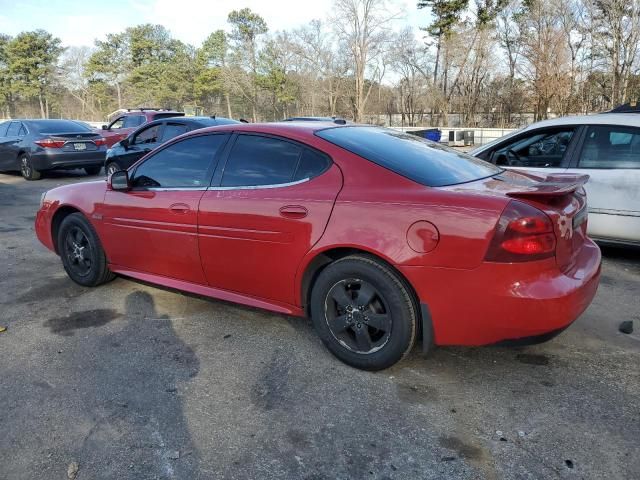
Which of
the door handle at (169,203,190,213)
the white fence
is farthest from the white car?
the white fence

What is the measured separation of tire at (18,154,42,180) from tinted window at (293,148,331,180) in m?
A: 11.6

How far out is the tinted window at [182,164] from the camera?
12.1 feet

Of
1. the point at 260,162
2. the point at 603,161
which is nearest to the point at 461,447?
the point at 260,162

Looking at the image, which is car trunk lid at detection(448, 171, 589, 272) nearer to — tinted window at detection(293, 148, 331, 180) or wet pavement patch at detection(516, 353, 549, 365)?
wet pavement patch at detection(516, 353, 549, 365)

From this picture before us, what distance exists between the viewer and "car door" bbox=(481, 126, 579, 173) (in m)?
5.25

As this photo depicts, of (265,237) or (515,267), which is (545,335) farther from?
(265,237)

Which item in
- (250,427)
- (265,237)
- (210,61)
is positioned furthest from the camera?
(210,61)

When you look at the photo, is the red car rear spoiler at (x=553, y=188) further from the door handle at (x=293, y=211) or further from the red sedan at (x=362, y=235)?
the door handle at (x=293, y=211)

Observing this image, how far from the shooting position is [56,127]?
504 inches

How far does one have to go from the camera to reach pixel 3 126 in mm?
13516

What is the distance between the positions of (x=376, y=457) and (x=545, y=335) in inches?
42.8

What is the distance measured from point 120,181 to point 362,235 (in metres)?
2.28

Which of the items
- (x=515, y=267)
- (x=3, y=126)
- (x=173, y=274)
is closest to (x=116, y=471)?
(x=173, y=274)

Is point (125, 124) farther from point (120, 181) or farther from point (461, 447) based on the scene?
point (461, 447)
